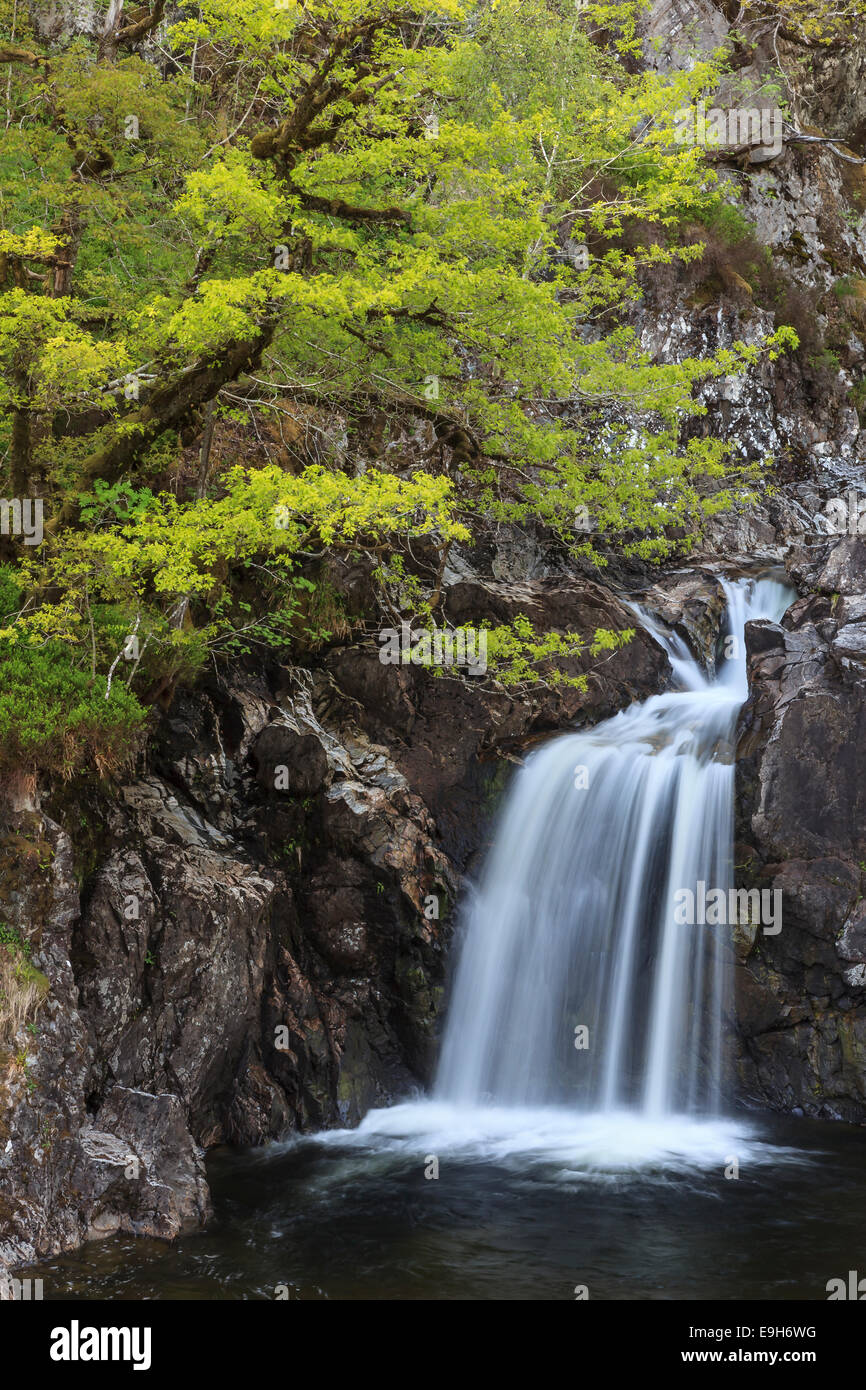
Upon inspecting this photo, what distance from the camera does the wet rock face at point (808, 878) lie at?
10.6 metres

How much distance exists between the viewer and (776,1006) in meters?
10.9

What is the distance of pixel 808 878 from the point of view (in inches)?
430

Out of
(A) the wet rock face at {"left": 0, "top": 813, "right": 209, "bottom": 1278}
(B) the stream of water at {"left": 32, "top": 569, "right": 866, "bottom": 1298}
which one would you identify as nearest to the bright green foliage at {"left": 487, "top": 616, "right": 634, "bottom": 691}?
(B) the stream of water at {"left": 32, "top": 569, "right": 866, "bottom": 1298}

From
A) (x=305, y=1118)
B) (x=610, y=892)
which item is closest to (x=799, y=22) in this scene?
(x=610, y=892)

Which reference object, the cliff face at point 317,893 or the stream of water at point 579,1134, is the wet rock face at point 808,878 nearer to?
the cliff face at point 317,893

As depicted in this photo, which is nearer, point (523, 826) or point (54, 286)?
point (54, 286)

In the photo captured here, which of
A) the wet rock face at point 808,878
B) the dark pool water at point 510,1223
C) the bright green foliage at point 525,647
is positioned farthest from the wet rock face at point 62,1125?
the wet rock face at point 808,878

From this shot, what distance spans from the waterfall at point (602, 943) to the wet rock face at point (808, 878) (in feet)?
1.05

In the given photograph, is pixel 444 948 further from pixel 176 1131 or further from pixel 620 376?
pixel 620 376

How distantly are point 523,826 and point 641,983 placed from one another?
2139 mm

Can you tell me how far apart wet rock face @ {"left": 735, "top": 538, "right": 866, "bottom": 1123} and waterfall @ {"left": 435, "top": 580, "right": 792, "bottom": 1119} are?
0.32 metres

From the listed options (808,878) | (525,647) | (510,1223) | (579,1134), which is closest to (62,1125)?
(510,1223)

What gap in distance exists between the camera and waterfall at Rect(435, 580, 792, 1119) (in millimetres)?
10852

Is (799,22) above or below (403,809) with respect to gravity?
above
